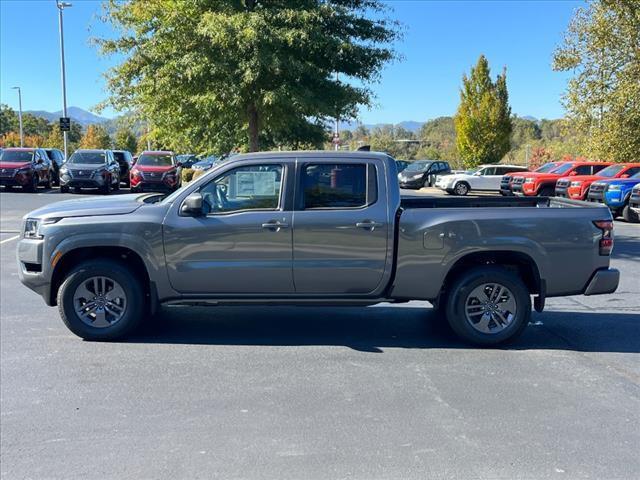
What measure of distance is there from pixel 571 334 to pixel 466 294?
144cm

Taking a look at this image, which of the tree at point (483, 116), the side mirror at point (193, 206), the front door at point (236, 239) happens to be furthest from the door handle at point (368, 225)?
the tree at point (483, 116)

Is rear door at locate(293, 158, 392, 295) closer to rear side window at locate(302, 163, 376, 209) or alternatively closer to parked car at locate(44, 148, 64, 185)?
rear side window at locate(302, 163, 376, 209)

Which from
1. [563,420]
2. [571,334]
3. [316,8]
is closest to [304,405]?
[563,420]

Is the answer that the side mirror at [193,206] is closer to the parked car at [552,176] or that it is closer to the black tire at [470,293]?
the black tire at [470,293]

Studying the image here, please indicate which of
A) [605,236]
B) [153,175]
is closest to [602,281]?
[605,236]

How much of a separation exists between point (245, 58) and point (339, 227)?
8.26m

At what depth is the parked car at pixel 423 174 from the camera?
34.9 meters

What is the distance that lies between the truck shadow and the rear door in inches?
24.5

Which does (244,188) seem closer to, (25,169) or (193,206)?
(193,206)

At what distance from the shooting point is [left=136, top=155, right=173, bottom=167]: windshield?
25.6m

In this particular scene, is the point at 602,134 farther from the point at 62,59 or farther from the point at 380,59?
the point at 62,59

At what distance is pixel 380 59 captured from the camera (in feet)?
47.6

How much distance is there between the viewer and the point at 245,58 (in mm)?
12992

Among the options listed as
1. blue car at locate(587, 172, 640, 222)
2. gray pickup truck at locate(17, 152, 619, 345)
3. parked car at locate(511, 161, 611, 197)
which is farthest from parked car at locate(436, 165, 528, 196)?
gray pickup truck at locate(17, 152, 619, 345)
